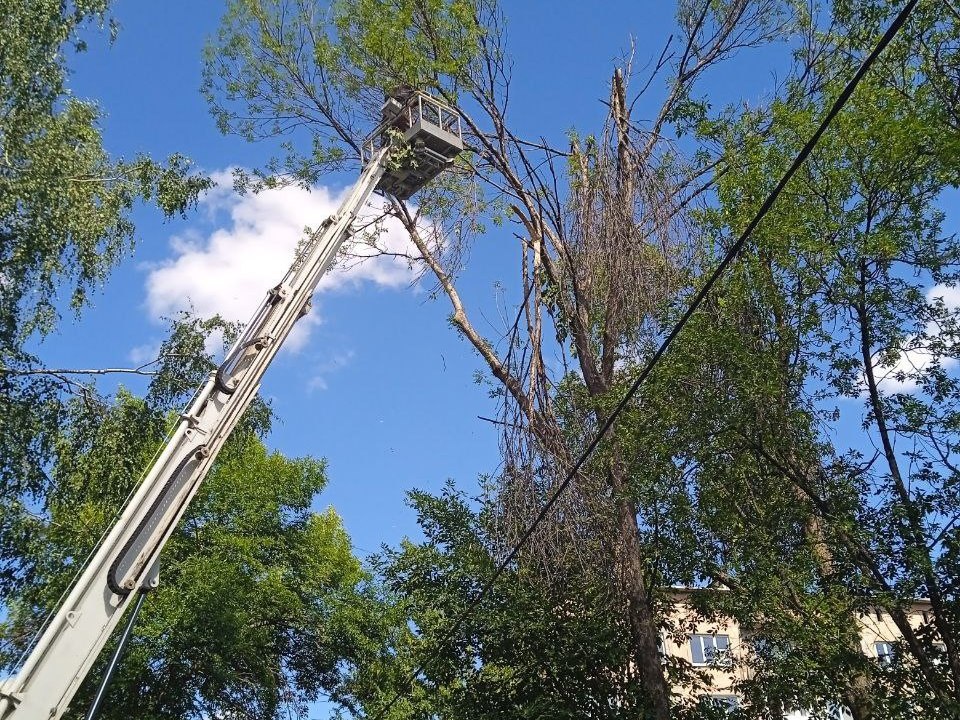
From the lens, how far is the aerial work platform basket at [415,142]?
10244mm

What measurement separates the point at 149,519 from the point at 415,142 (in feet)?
18.0

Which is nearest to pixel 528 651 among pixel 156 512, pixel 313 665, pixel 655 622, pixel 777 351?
pixel 655 622

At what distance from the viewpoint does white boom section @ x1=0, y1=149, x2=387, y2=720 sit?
5.90 meters

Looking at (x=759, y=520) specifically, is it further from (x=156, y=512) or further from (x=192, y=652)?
(x=192, y=652)

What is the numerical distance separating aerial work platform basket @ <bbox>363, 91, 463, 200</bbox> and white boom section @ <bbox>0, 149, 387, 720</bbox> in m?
1.93

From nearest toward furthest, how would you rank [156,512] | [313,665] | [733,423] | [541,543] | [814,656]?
1. [156,512]
2. [814,656]
3. [733,423]
4. [541,543]
5. [313,665]

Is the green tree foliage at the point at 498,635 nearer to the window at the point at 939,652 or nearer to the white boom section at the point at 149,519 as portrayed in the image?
the window at the point at 939,652

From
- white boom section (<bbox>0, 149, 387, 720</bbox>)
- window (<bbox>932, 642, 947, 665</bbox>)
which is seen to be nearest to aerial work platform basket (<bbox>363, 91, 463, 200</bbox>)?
white boom section (<bbox>0, 149, 387, 720</bbox>)

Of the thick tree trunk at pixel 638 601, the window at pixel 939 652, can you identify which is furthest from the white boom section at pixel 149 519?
the window at pixel 939 652

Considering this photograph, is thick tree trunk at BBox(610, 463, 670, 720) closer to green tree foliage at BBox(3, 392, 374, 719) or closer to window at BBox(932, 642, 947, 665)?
window at BBox(932, 642, 947, 665)

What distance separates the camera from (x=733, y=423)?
9.77 m

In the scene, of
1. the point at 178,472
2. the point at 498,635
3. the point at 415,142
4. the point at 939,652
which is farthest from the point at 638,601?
the point at 415,142

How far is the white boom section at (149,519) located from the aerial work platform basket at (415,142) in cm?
193

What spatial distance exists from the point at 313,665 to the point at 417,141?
437 inches
